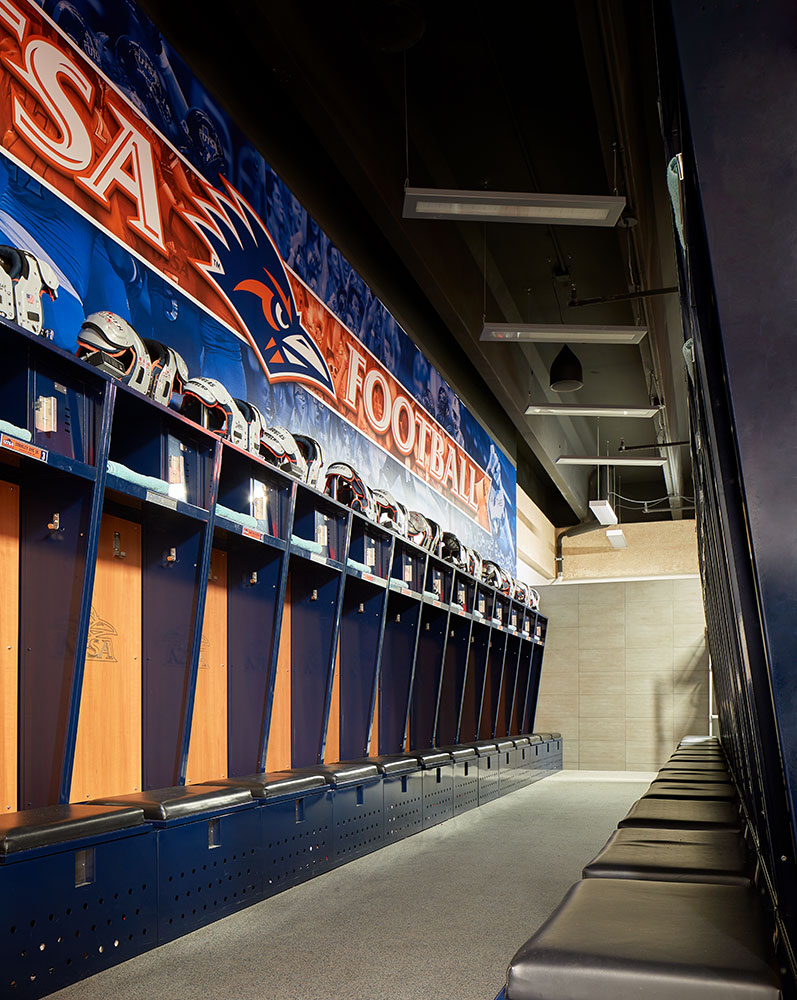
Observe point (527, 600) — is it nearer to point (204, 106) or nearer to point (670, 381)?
point (670, 381)

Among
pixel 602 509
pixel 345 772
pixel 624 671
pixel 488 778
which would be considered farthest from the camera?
pixel 602 509

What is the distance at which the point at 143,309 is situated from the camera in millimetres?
4312

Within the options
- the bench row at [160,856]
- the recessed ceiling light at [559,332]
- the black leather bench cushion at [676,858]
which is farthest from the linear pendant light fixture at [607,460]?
the black leather bench cushion at [676,858]

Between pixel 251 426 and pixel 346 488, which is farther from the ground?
pixel 251 426

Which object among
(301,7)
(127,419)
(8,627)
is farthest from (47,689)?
(301,7)

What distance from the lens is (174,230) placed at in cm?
461

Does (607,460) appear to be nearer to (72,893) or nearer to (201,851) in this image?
(201,851)

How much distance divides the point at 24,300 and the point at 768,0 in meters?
2.57

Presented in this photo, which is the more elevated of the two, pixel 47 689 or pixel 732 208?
pixel 732 208

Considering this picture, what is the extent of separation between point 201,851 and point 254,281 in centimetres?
327

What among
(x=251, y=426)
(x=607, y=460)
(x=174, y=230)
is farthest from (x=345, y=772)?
(x=607, y=460)

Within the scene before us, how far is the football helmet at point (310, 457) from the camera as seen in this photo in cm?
514

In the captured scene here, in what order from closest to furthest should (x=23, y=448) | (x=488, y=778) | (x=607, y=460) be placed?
(x=23, y=448) → (x=488, y=778) → (x=607, y=460)

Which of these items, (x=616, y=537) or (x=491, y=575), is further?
(x=616, y=537)
